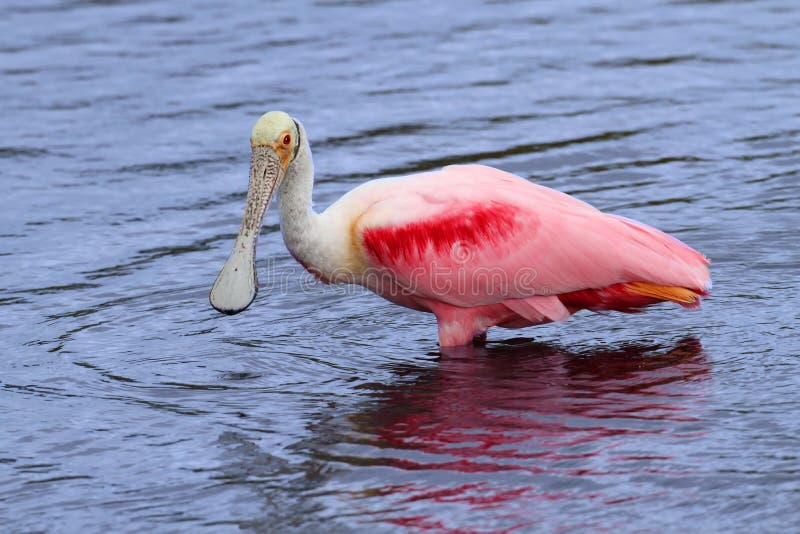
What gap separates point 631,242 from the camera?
26.0 feet

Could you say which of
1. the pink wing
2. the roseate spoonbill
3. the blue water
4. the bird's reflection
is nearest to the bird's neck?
the roseate spoonbill

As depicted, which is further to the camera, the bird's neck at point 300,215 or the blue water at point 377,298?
the bird's neck at point 300,215

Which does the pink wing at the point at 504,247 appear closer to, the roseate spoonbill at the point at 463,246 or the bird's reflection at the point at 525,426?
the roseate spoonbill at the point at 463,246

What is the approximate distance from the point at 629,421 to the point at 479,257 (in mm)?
1469

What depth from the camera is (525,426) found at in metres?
6.99

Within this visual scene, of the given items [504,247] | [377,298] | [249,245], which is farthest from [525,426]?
[377,298]

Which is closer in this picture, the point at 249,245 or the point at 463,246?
the point at 463,246

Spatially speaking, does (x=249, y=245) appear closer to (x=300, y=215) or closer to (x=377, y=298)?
(x=300, y=215)

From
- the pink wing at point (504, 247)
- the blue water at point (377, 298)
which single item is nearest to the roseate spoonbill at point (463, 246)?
the pink wing at point (504, 247)

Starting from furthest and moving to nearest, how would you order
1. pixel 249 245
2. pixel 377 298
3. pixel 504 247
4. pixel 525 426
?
pixel 377 298
pixel 249 245
pixel 504 247
pixel 525 426

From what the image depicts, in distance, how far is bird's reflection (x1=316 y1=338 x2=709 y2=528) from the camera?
6.27m

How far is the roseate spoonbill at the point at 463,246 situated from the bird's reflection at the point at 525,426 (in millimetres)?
308

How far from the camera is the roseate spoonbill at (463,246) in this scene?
7.93m

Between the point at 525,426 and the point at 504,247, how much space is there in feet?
4.32
